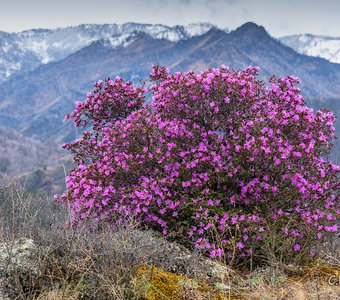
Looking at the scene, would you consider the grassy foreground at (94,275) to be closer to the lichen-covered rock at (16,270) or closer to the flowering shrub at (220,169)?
the lichen-covered rock at (16,270)

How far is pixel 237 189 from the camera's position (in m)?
8.88

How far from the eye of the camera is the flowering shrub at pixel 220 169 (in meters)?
8.15

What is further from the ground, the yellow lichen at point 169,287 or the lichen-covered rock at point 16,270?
the lichen-covered rock at point 16,270

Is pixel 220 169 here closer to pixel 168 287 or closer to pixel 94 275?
pixel 168 287

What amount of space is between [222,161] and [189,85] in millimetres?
1905

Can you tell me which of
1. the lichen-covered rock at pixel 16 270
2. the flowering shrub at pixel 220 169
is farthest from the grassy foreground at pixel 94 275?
the flowering shrub at pixel 220 169

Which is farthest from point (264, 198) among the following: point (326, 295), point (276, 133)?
point (326, 295)

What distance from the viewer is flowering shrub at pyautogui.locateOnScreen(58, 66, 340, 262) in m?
8.15

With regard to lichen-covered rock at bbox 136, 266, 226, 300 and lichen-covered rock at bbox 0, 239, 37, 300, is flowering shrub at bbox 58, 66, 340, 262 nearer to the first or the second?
lichen-covered rock at bbox 136, 266, 226, 300

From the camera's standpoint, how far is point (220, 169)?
8461mm

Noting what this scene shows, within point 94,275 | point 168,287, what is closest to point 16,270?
point 94,275

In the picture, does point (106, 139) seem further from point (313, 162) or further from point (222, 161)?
point (313, 162)

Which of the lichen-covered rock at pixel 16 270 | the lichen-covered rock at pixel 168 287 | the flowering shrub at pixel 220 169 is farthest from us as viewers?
the flowering shrub at pixel 220 169

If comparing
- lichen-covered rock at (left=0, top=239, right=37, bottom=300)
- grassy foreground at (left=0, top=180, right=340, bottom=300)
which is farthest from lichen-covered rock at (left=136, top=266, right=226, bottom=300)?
lichen-covered rock at (left=0, top=239, right=37, bottom=300)
